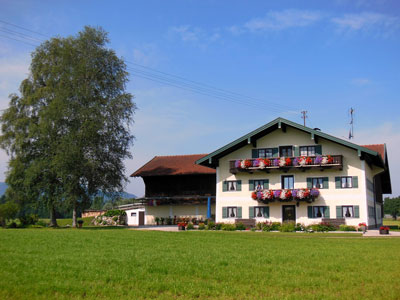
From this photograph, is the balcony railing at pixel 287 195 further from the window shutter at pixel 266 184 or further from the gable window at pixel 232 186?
the gable window at pixel 232 186

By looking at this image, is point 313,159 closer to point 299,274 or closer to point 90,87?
point 90,87

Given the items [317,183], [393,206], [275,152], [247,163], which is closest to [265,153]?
[275,152]

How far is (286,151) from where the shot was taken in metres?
40.6

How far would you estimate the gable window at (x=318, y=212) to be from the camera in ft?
126

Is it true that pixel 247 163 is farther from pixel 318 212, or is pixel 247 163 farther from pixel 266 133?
pixel 318 212

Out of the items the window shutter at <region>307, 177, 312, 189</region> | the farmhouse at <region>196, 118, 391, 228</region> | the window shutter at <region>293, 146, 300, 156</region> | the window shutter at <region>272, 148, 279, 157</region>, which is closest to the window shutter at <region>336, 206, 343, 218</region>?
the farmhouse at <region>196, 118, 391, 228</region>

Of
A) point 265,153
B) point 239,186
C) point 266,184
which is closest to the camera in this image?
point 266,184

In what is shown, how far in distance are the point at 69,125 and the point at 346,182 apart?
81.9 ft

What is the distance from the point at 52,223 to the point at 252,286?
38.1 meters

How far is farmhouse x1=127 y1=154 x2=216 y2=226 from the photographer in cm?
4812

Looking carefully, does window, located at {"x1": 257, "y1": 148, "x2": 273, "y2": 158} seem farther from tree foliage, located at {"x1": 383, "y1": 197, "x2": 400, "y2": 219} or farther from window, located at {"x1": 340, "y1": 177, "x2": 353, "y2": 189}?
tree foliage, located at {"x1": 383, "y1": 197, "x2": 400, "y2": 219}

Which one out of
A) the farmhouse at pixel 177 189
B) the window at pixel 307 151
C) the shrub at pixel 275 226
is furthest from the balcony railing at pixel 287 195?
the farmhouse at pixel 177 189

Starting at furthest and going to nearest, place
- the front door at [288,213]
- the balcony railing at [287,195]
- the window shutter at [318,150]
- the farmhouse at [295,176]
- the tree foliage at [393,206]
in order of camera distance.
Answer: the tree foliage at [393,206] → the front door at [288,213] → the window shutter at [318,150] → the balcony railing at [287,195] → the farmhouse at [295,176]

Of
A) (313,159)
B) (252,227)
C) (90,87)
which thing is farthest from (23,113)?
(313,159)
